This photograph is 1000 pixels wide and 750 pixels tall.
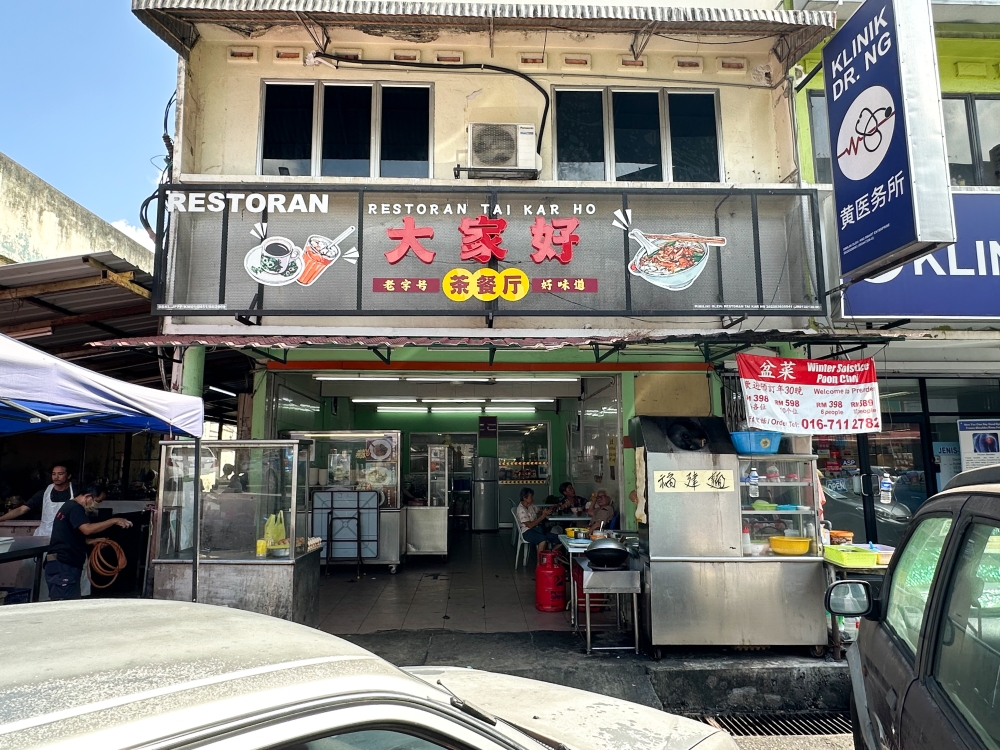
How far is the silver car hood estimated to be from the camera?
8.34 feet

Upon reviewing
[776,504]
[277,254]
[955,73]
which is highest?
[955,73]

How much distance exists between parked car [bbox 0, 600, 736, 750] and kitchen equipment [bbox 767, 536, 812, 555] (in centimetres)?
515

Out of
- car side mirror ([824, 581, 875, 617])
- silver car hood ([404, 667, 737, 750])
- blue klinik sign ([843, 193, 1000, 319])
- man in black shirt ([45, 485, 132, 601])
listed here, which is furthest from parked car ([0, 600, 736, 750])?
blue klinik sign ([843, 193, 1000, 319])

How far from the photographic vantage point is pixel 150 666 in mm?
1431

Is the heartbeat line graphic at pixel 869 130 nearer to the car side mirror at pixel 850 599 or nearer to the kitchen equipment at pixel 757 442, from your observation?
the kitchen equipment at pixel 757 442

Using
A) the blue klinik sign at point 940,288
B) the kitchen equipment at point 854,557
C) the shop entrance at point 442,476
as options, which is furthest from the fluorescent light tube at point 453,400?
the kitchen equipment at point 854,557

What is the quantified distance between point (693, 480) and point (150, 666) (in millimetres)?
5730

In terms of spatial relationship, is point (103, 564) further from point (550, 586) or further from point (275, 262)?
point (550, 586)

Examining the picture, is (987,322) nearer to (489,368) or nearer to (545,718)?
(489,368)

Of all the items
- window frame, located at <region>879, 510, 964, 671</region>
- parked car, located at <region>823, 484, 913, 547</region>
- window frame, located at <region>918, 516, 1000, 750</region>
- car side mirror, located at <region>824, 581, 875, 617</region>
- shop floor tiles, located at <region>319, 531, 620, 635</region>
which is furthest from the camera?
parked car, located at <region>823, 484, 913, 547</region>

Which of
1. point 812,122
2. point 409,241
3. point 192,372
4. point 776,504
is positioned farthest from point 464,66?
point 776,504

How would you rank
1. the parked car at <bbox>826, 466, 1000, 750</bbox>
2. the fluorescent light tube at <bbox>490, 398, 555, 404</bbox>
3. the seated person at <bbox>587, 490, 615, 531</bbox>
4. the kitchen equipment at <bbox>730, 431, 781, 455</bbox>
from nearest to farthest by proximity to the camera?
the parked car at <bbox>826, 466, 1000, 750</bbox>
the kitchen equipment at <bbox>730, 431, 781, 455</bbox>
the seated person at <bbox>587, 490, 615, 531</bbox>
the fluorescent light tube at <bbox>490, 398, 555, 404</bbox>

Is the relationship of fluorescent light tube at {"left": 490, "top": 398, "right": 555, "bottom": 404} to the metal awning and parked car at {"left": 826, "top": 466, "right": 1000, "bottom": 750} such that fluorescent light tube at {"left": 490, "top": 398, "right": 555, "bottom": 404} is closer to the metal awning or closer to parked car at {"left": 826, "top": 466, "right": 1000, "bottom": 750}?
the metal awning

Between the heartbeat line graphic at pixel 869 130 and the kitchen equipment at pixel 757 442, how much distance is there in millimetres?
3033
